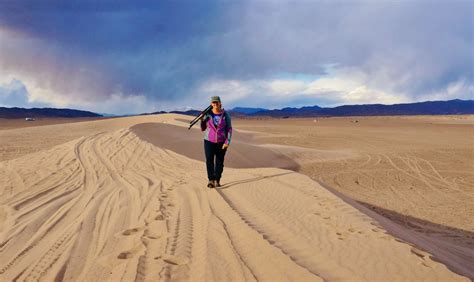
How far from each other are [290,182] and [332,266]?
4.37 m

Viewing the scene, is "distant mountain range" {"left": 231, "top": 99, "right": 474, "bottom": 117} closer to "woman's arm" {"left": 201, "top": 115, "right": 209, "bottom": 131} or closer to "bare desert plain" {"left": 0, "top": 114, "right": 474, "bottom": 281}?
"bare desert plain" {"left": 0, "top": 114, "right": 474, "bottom": 281}

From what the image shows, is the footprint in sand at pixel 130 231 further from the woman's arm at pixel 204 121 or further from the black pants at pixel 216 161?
the woman's arm at pixel 204 121

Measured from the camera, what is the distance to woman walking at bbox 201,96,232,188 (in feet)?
25.0

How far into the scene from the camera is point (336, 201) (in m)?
6.25

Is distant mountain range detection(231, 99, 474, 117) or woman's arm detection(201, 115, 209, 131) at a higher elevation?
woman's arm detection(201, 115, 209, 131)

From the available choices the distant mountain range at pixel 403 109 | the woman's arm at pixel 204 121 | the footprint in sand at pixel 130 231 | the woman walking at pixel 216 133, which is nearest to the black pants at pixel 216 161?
the woman walking at pixel 216 133

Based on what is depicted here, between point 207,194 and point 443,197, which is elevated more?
point 207,194

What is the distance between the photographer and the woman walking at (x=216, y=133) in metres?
7.61

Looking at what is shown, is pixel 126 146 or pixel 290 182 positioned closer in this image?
pixel 290 182

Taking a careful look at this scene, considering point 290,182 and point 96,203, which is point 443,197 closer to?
point 290,182

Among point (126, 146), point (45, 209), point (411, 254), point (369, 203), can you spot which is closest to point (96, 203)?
point (45, 209)

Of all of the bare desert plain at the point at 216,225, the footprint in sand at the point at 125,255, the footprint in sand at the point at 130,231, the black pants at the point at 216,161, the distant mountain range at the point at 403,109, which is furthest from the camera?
the distant mountain range at the point at 403,109

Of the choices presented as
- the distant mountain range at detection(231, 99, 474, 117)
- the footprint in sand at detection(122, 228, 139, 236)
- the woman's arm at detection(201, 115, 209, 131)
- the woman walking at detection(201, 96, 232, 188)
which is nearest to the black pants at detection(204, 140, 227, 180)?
the woman walking at detection(201, 96, 232, 188)

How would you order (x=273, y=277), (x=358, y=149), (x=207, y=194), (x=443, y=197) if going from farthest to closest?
(x=358, y=149)
(x=443, y=197)
(x=207, y=194)
(x=273, y=277)
